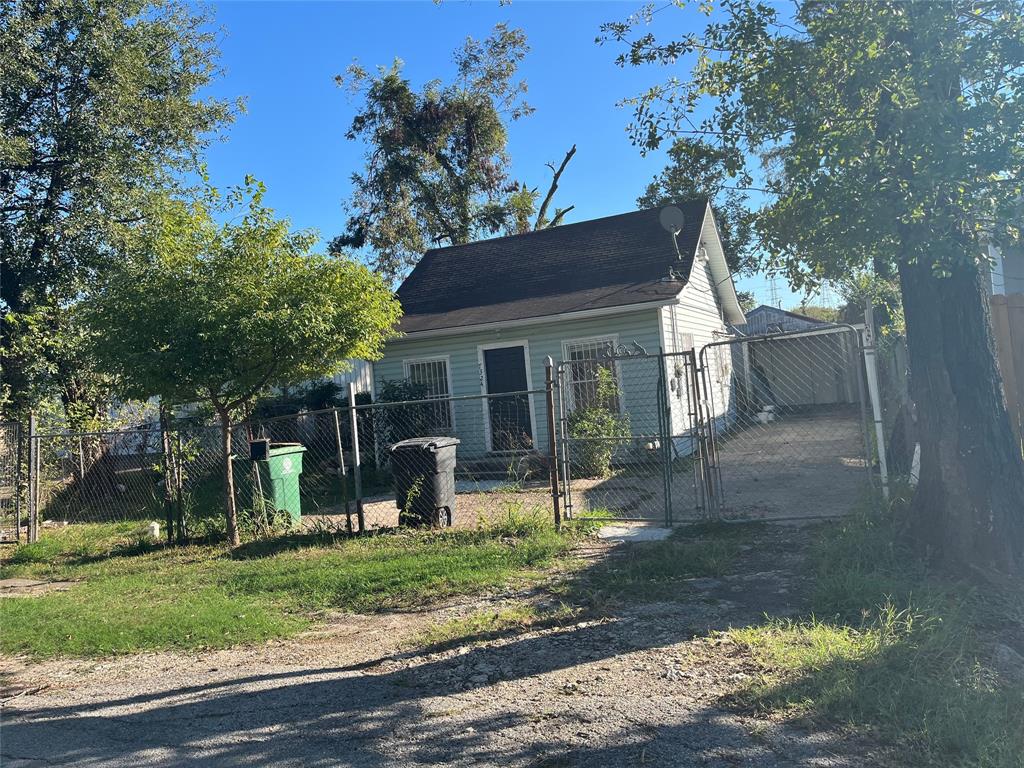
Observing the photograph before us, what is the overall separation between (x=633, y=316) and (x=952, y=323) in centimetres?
823

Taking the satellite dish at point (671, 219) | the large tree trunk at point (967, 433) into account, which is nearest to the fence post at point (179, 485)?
the large tree trunk at point (967, 433)

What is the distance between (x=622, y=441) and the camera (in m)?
9.57

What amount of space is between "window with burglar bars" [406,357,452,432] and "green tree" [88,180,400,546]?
5978 millimetres

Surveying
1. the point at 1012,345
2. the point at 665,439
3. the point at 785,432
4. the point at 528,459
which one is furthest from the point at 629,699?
the point at 785,432

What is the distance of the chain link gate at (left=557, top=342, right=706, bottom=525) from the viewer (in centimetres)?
967

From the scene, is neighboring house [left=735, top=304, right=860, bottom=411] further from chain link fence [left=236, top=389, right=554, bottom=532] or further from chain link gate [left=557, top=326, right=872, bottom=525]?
chain link fence [left=236, top=389, right=554, bottom=532]

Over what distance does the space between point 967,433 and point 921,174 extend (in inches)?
79.9

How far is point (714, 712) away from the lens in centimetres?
366

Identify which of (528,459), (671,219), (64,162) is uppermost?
(64,162)

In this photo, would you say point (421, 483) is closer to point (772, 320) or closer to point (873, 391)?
point (873, 391)

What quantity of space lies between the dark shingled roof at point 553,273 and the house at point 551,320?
4 cm

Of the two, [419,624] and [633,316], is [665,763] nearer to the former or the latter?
[419,624]

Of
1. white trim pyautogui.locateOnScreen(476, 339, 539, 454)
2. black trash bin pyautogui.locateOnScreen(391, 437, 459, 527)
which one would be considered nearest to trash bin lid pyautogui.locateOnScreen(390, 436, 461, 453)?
black trash bin pyautogui.locateOnScreen(391, 437, 459, 527)

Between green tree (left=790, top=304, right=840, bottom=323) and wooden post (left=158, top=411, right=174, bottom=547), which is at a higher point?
green tree (left=790, top=304, right=840, bottom=323)
